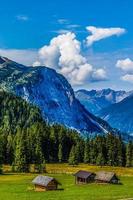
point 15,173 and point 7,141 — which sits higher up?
point 7,141

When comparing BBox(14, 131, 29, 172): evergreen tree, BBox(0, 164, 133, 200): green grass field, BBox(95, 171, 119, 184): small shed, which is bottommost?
BBox(0, 164, 133, 200): green grass field

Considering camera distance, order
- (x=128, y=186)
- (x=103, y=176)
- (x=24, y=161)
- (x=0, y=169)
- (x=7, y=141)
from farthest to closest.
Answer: (x=7, y=141)
(x=24, y=161)
(x=0, y=169)
(x=103, y=176)
(x=128, y=186)

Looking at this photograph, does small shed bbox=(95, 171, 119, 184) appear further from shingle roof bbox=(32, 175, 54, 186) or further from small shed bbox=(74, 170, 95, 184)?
shingle roof bbox=(32, 175, 54, 186)

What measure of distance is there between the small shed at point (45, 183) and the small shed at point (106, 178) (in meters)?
21.1

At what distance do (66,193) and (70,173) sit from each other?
55.2 meters

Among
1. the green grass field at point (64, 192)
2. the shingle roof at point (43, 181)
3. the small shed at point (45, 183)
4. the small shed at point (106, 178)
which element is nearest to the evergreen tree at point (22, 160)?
the green grass field at point (64, 192)

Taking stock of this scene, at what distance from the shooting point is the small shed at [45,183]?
122 meters

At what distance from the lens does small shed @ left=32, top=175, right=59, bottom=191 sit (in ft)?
399

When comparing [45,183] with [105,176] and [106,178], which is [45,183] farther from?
[105,176]

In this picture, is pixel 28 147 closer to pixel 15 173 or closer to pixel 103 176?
pixel 15 173

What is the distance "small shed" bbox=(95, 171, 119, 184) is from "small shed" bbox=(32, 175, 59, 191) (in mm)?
21132

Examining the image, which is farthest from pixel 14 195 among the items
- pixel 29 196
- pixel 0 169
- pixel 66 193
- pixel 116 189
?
pixel 0 169

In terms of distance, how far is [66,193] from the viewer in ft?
364

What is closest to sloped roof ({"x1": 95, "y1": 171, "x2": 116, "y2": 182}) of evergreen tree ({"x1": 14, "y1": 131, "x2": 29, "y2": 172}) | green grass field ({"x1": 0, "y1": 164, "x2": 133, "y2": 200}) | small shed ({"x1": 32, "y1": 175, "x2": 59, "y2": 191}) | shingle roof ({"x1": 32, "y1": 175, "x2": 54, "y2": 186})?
green grass field ({"x1": 0, "y1": 164, "x2": 133, "y2": 200})
